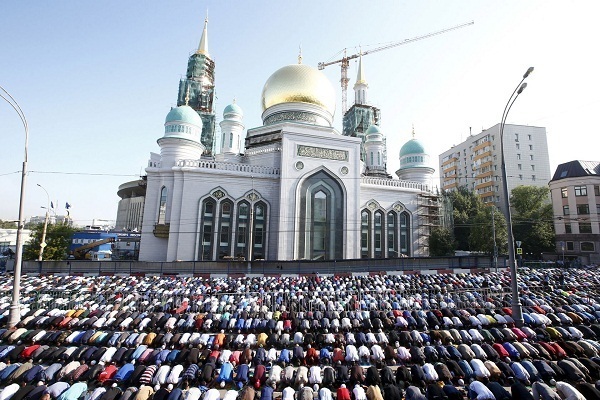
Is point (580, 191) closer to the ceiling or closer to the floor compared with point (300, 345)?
closer to the ceiling

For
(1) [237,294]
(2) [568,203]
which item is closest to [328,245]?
(1) [237,294]

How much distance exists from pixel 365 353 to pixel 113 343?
755cm

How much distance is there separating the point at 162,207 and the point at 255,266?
36.4 feet

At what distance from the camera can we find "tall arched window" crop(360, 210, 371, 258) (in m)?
32.7

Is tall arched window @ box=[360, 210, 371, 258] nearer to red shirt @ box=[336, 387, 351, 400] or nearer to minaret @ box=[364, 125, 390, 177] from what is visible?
minaret @ box=[364, 125, 390, 177]

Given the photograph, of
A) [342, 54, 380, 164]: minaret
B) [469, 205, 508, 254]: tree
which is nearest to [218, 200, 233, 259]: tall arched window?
[469, 205, 508, 254]: tree

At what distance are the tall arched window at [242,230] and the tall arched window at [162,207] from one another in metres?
6.33

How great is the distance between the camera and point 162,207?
2841cm

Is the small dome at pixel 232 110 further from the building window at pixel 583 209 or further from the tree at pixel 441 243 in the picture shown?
the building window at pixel 583 209

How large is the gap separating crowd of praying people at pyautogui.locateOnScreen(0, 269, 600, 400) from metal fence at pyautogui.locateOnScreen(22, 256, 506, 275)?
525cm

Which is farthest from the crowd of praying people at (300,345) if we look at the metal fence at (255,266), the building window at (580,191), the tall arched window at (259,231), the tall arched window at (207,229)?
the building window at (580,191)

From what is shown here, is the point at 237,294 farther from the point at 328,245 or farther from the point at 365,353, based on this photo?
the point at 328,245

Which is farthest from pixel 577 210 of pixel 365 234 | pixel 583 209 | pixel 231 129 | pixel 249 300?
pixel 231 129

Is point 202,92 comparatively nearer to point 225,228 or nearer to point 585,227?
point 225,228
